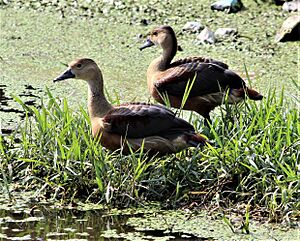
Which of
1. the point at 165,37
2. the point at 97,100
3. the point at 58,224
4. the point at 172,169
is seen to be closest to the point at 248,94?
the point at 165,37

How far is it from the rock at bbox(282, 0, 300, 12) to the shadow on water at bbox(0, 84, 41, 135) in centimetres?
294

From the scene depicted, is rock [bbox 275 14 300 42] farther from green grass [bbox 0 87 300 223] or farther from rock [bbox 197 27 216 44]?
green grass [bbox 0 87 300 223]

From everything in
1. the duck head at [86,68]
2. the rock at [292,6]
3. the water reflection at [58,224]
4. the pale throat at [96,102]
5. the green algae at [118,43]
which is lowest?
the water reflection at [58,224]

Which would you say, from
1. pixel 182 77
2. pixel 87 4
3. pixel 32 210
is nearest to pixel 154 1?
pixel 87 4

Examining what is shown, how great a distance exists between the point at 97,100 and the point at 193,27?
3.43 metres

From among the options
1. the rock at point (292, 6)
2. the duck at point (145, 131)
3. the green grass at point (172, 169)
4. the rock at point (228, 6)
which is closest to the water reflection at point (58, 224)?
the green grass at point (172, 169)

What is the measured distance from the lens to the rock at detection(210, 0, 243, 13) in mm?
9625

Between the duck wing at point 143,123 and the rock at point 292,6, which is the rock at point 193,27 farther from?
the duck wing at point 143,123

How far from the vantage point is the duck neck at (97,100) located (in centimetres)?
604

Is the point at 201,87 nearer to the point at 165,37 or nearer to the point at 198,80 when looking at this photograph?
the point at 198,80

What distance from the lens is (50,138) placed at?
6.08 meters

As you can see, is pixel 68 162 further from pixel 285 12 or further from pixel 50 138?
pixel 285 12

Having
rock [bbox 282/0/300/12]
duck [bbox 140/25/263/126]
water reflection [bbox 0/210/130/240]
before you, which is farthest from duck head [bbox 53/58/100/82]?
rock [bbox 282/0/300/12]

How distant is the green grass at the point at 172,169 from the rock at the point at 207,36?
9.61 feet
